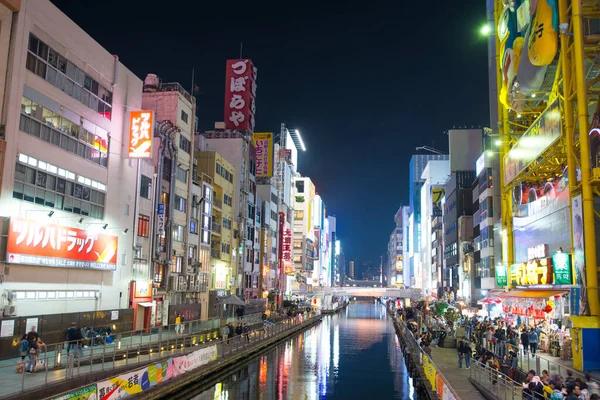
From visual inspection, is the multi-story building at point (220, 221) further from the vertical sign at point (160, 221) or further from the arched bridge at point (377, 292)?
the arched bridge at point (377, 292)

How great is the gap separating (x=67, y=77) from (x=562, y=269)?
32.7m

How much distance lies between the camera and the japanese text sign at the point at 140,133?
41906mm

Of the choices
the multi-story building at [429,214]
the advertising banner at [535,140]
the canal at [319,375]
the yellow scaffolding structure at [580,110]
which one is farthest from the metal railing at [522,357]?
the multi-story building at [429,214]

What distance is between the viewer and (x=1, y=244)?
93.9 feet

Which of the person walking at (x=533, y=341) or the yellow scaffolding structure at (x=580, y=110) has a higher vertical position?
the yellow scaffolding structure at (x=580, y=110)

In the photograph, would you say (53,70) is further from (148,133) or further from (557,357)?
(557,357)

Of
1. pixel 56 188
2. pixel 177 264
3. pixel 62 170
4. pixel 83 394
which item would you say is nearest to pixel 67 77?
pixel 62 170

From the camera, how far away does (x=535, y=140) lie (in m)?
40.0

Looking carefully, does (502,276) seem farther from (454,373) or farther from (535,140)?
(454,373)

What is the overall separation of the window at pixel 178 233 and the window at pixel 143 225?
6617mm

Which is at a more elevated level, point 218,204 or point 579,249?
point 218,204

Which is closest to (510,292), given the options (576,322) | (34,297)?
(576,322)

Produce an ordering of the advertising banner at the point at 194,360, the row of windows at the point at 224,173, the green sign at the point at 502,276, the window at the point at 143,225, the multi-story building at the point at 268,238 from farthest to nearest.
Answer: the multi-story building at the point at 268,238 < the row of windows at the point at 224,173 < the green sign at the point at 502,276 < the window at the point at 143,225 < the advertising banner at the point at 194,360

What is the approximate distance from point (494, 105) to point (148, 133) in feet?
162
